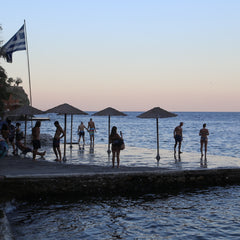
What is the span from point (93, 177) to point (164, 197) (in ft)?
8.39

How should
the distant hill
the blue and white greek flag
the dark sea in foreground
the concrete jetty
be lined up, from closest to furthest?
the dark sea in foreground
the concrete jetty
the blue and white greek flag
the distant hill

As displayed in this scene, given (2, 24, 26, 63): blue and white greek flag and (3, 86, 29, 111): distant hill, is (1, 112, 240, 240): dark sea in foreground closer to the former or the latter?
(2, 24, 26, 63): blue and white greek flag

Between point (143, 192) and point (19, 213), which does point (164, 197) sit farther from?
point (19, 213)

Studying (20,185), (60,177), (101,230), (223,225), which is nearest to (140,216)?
(101,230)

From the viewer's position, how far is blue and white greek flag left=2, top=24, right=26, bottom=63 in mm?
25438

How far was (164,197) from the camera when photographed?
39.1 feet

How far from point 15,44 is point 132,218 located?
2009 cm

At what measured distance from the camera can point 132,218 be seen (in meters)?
9.55

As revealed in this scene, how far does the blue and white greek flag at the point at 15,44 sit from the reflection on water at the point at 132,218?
17.1 meters

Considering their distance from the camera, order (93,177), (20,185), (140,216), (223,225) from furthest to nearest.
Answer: (93,177)
(20,185)
(140,216)
(223,225)

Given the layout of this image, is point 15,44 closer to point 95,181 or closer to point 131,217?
point 95,181

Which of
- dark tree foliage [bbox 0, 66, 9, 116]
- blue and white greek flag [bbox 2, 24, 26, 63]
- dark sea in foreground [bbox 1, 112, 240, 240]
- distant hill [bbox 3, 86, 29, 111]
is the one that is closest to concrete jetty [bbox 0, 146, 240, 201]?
dark sea in foreground [bbox 1, 112, 240, 240]

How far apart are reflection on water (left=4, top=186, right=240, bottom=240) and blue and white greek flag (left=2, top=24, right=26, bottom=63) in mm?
17137

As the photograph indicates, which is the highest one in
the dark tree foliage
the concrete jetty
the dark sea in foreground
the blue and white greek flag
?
the blue and white greek flag
